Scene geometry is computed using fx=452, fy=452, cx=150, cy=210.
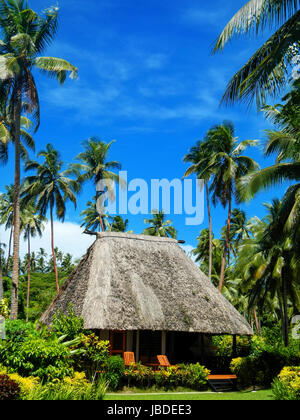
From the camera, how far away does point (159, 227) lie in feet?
155

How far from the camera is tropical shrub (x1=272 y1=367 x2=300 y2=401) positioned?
11.5 metres

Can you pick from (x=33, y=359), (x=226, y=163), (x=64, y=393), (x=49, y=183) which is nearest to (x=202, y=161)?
(x=226, y=163)

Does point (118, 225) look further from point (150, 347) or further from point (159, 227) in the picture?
point (150, 347)

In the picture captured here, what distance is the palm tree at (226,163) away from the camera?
30.2 metres

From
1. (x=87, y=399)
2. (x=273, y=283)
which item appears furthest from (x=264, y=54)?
(x=273, y=283)

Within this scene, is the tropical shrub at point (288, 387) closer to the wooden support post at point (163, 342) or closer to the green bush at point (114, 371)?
the green bush at point (114, 371)

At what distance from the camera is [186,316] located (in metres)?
17.9

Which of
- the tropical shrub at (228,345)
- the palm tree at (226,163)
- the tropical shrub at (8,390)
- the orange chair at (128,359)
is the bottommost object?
the tropical shrub at (228,345)

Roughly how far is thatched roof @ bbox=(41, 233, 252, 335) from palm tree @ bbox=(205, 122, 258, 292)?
952cm

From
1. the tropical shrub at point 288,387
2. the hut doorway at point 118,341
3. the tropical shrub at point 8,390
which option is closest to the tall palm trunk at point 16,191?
the hut doorway at point 118,341

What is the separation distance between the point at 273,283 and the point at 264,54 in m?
13.9

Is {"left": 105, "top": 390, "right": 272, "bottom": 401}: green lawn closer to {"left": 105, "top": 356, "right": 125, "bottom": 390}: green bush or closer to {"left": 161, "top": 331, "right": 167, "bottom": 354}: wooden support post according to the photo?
{"left": 105, "top": 356, "right": 125, "bottom": 390}: green bush

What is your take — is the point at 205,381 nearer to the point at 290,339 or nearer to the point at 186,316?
the point at 186,316

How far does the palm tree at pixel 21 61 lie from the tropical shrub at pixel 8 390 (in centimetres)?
1142
